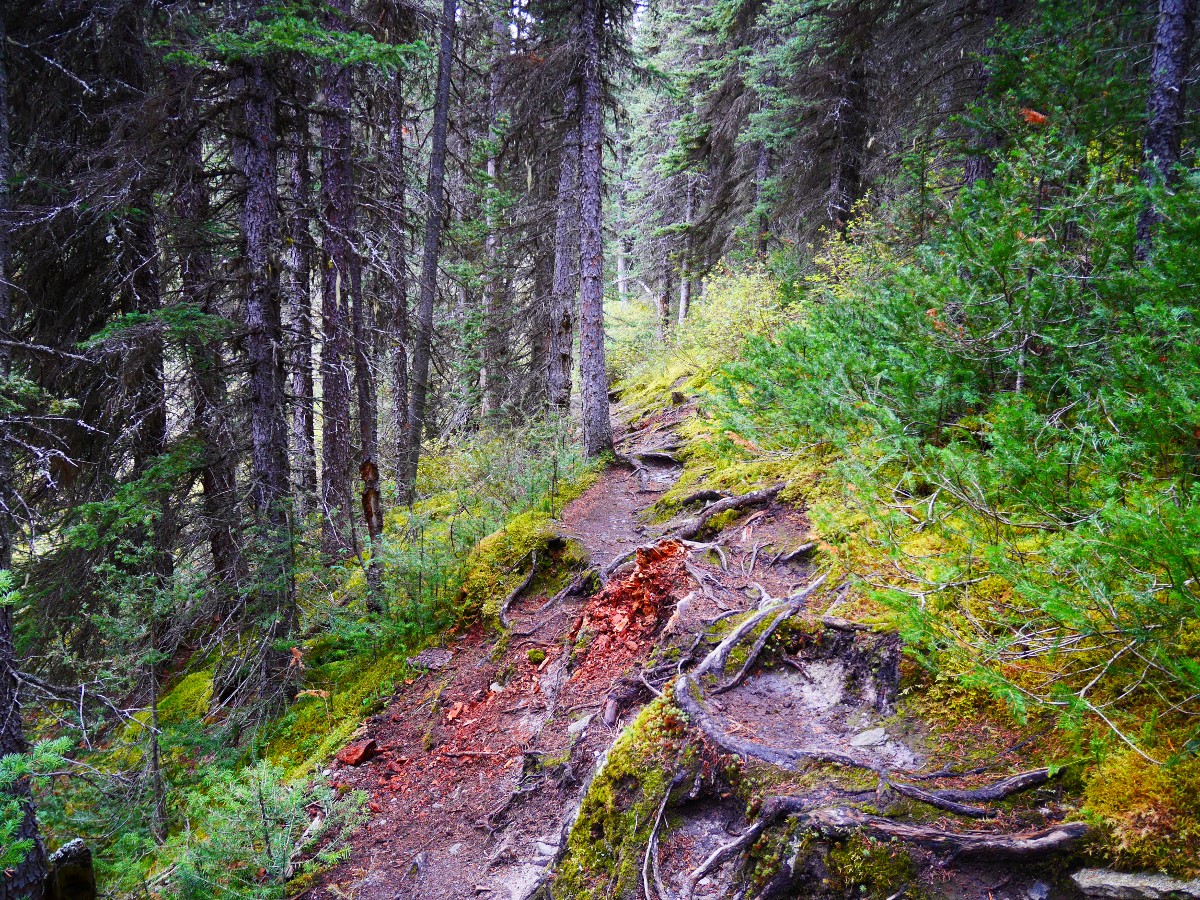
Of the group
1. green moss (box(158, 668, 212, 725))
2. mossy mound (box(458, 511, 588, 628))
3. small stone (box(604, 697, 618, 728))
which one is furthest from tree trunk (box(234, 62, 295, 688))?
small stone (box(604, 697, 618, 728))

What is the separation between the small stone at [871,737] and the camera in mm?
3152

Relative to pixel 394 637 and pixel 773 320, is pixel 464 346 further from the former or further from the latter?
pixel 394 637

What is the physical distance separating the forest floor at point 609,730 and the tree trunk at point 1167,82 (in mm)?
4354

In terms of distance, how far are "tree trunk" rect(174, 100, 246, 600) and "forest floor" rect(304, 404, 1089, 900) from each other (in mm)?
3192

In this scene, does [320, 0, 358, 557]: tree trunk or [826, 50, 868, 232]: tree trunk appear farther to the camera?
[826, 50, 868, 232]: tree trunk

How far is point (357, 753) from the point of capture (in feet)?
18.4

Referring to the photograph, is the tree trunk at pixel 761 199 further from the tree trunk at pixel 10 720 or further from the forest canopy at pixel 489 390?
the tree trunk at pixel 10 720

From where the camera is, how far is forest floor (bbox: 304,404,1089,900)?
116 inches

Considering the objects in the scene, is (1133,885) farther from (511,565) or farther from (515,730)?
(511,565)

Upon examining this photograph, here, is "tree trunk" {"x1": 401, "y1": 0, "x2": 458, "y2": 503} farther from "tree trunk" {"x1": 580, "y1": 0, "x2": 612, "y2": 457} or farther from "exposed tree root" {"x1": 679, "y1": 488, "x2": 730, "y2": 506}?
"exposed tree root" {"x1": 679, "y1": 488, "x2": 730, "y2": 506}

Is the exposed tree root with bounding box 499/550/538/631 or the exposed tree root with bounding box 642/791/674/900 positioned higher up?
the exposed tree root with bounding box 642/791/674/900

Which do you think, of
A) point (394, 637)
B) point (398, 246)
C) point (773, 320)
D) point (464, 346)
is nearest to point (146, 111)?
point (398, 246)

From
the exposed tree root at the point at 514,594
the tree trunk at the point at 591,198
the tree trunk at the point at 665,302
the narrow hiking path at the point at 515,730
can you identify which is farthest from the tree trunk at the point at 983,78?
the tree trunk at the point at 665,302

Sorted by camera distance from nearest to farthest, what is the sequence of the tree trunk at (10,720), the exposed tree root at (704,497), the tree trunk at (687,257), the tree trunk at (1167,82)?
the tree trunk at (10,720) < the tree trunk at (1167,82) < the exposed tree root at (704,497) < the tree trunk at (687,257)
